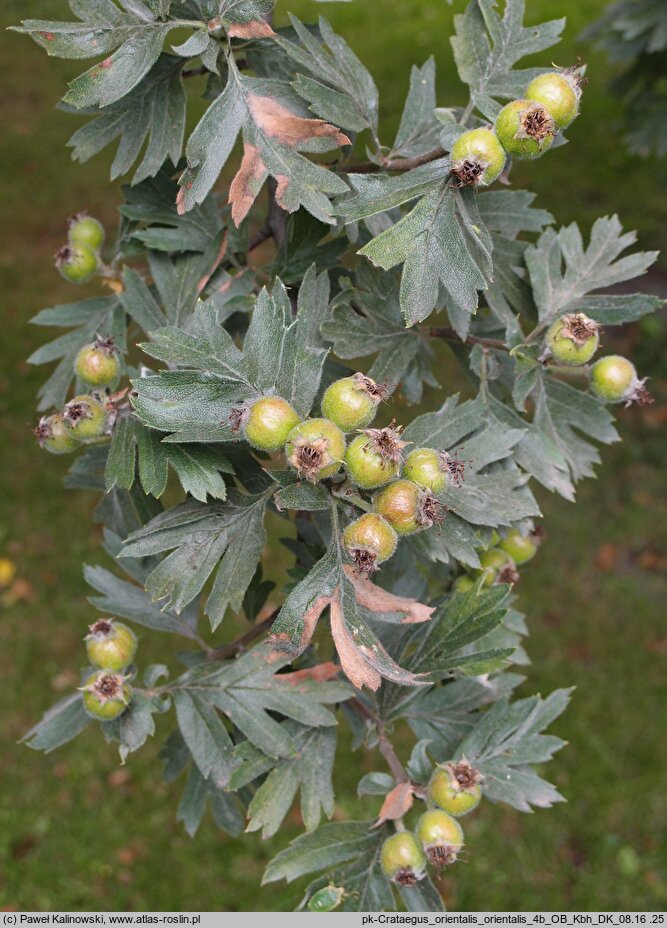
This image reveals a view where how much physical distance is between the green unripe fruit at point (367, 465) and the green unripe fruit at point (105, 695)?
582 millimetres

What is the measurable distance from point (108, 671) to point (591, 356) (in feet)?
3.22

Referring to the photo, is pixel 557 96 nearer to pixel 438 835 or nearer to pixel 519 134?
pixel 519 134

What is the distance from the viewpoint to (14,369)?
568 cm

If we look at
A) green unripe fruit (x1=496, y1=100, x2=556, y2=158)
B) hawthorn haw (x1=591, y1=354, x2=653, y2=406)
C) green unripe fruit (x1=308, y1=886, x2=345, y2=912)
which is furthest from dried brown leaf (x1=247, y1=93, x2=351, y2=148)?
green unripe fruit (x1=308, y1=886, x2=345, y2=912)

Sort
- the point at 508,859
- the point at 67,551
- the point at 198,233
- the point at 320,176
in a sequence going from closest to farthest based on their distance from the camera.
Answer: the point at 320,176 → the point at 198,233 → the point at 508,859 → the point at 67,551

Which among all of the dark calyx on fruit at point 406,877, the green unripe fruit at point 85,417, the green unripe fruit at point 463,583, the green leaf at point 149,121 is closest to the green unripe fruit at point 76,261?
the green leaf at point 149,121

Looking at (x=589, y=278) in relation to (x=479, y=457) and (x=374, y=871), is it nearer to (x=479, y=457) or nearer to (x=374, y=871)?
(x=479, y=457)

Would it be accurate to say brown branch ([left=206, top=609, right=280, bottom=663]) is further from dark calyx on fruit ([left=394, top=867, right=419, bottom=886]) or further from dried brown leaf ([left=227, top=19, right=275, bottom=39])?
dried brown leaf ([left=227, top=19, right=275, bottom=39])

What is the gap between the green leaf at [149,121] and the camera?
58.9 inches

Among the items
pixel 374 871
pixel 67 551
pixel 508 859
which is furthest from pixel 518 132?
pixel 67 551

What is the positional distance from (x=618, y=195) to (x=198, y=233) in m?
6.06

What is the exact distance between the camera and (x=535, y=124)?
47.7 inches

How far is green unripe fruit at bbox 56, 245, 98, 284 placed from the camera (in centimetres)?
173

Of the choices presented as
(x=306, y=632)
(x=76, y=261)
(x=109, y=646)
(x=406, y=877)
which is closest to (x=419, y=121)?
(x=76, y=261)
